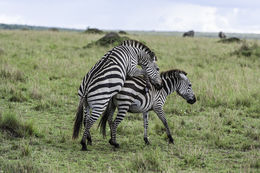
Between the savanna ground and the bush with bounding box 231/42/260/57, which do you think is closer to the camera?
the savanna ground

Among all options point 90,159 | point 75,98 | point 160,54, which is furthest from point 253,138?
point 160,54

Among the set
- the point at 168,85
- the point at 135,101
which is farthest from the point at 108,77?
the point at 168,85

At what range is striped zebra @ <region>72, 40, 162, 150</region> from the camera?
5949mm

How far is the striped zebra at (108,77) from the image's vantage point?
5.95m

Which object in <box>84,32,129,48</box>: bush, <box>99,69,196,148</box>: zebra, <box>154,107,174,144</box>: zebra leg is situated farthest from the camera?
<box>84,32,129,48</box>: bush

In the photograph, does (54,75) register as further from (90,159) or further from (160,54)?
(160,54)

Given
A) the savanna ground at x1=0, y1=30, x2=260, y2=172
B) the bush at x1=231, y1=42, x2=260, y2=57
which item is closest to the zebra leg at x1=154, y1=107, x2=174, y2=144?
the savanna ground at x1=0, y1=30, x2=260, y2=172

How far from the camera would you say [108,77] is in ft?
19.8

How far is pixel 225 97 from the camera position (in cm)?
1009

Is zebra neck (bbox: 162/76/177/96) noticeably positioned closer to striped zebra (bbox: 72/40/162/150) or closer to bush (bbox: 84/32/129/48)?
striped zebra (bbox: 72/40/162/150)

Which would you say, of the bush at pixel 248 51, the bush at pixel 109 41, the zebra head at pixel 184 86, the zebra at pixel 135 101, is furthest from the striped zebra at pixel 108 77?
the bush at pixel 109 41

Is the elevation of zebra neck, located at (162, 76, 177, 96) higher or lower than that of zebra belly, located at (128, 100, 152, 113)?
higher

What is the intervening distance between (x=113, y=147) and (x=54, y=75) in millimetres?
6954

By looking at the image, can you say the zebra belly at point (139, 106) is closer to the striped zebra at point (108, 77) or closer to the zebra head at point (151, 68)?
the striped zebra at point (108, 77)
